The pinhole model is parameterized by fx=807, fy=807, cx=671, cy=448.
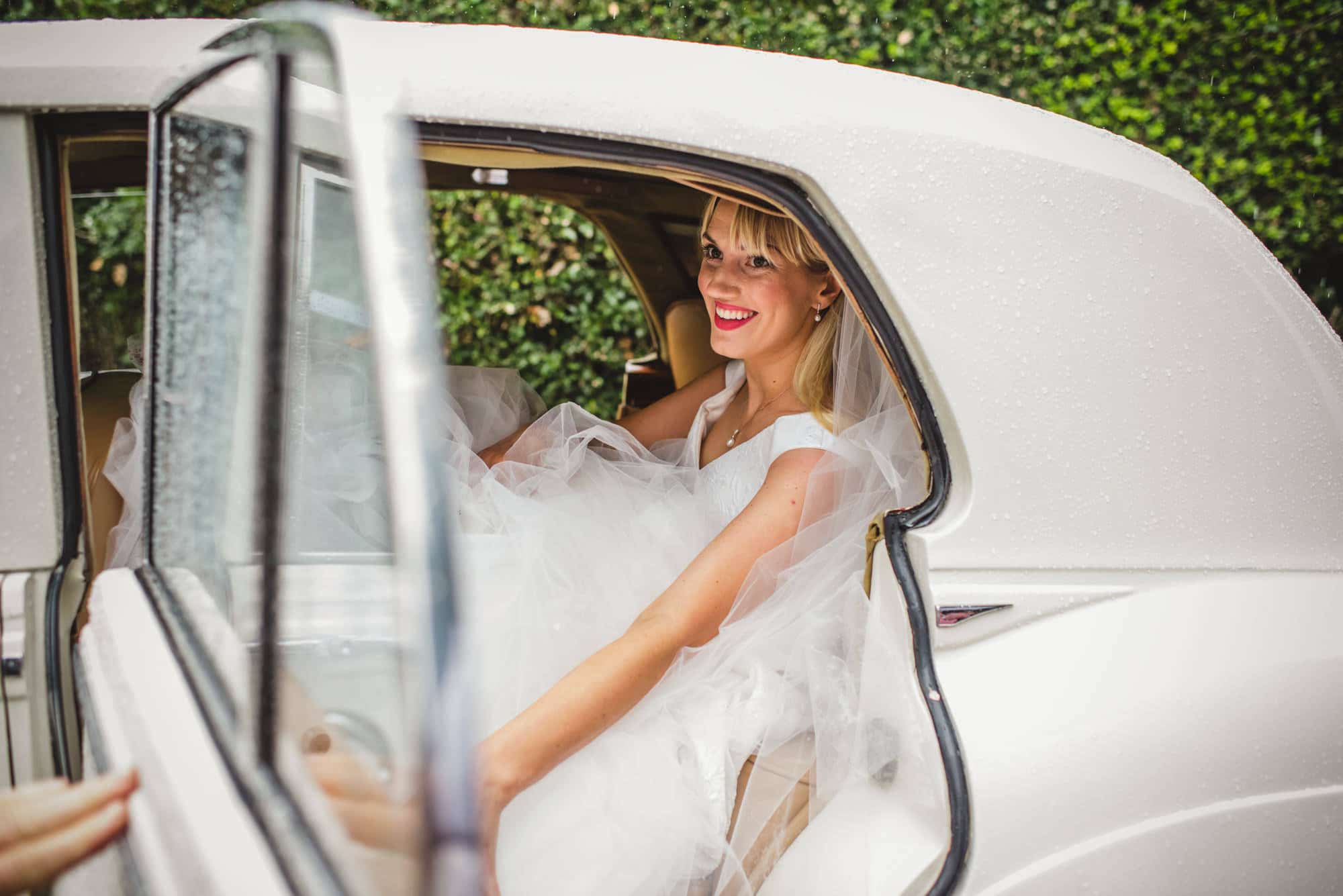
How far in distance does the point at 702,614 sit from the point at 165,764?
2.86 feet

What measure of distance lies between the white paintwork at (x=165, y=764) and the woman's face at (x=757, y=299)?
4.68 ft

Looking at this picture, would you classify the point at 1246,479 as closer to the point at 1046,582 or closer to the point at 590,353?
the point at 1046,582

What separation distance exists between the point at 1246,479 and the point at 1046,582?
0.42 m

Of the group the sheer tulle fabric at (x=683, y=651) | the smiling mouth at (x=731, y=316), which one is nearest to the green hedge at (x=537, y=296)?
the smiling mouth at (x=731, y=316)

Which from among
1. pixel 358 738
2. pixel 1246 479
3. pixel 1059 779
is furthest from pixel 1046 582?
pixel 358 738

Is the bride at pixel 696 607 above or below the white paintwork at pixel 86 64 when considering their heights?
below

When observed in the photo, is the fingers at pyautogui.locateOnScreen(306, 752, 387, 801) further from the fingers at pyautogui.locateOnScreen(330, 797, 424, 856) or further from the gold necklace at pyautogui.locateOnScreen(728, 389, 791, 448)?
the gold necklace at pyautogui.locateOnScreen(728, 389, 791, 448)

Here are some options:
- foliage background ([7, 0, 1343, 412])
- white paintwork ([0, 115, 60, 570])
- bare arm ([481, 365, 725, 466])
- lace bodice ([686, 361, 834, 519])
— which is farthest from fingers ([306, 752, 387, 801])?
foliage background ([7, 0, 1343, 412])

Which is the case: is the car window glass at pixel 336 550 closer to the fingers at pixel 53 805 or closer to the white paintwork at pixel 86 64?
the fingers at pixel 53 805

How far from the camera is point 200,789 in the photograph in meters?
0.80

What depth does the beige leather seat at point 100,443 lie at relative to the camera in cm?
131

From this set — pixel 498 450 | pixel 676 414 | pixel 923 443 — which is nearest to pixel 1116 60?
pixel 676 414

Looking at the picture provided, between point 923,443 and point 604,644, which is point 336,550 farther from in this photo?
point 923,443

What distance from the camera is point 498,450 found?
7.70 feet
